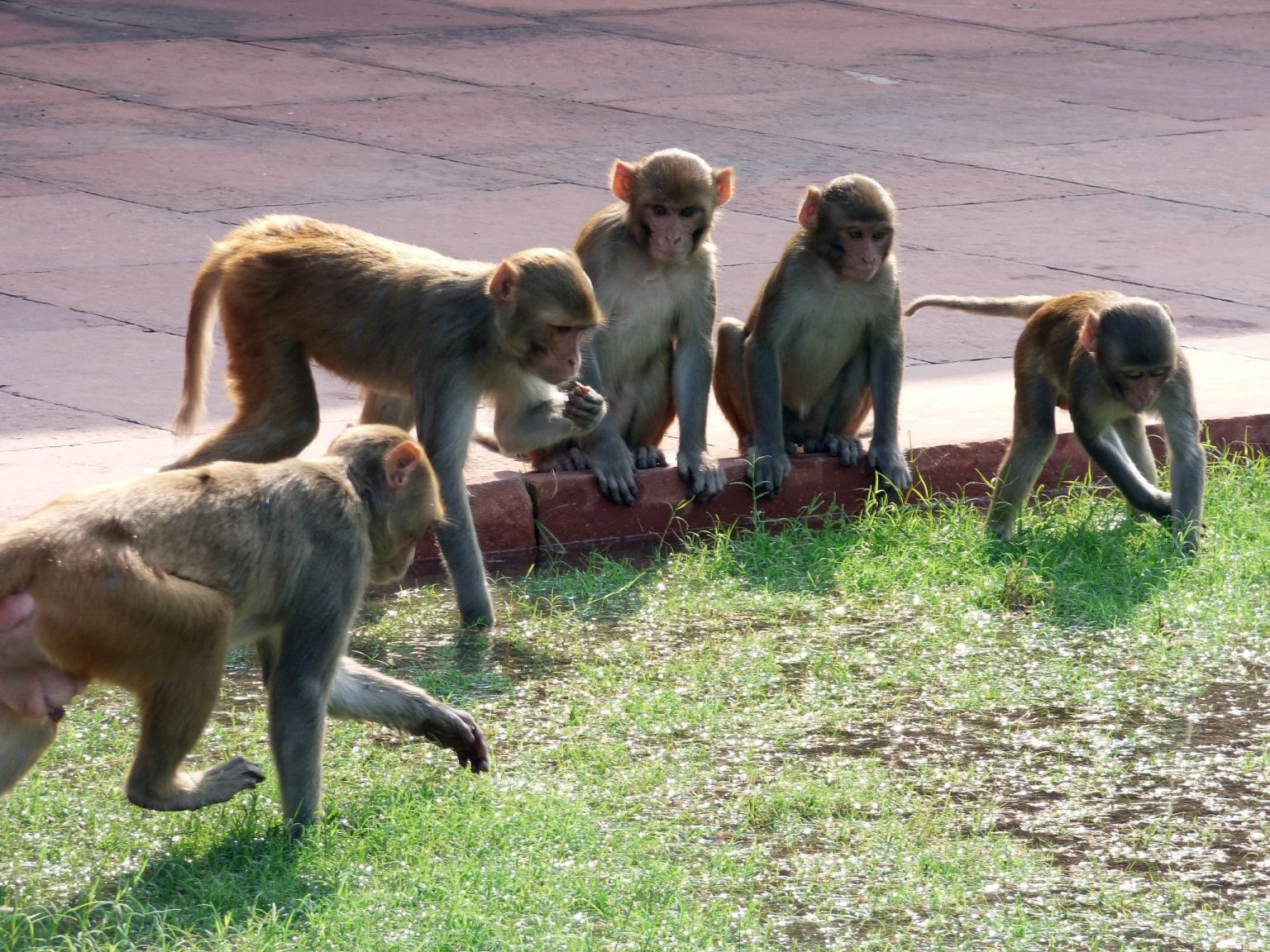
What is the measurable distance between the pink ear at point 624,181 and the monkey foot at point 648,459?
98 cm

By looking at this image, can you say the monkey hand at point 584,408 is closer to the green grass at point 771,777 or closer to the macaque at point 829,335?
the green grass at point 771,777

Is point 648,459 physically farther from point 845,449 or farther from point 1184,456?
point 1184,456

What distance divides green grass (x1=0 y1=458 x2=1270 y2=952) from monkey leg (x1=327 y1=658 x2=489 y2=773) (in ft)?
0.45

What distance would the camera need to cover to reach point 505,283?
6.34m

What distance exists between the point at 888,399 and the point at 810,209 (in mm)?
793

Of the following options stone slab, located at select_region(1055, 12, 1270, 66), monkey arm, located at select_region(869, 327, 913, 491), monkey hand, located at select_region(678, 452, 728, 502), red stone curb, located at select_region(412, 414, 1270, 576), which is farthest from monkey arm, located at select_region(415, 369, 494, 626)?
stone slab, located at select_region(1055, 12, 1270, 66)

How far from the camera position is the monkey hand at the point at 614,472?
296 inches

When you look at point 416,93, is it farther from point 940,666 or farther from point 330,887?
point 330,887

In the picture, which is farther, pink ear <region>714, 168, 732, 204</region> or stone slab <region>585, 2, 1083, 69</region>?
stone slab <region>585, 2, 1083, 69</region>

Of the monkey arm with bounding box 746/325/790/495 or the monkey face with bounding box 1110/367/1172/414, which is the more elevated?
the monkey face with bounding box 1110/367/1172/414

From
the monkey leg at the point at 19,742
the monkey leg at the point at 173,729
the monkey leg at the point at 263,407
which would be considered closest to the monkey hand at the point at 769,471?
the monkey leg at the point at 263,407

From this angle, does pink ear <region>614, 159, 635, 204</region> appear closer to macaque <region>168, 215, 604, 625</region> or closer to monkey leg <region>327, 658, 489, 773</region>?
macaque <region>168, 215, 604, 625</region>

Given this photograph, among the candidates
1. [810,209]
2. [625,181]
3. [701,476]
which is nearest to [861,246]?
[810,209]

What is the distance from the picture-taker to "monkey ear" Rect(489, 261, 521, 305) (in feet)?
20.7
